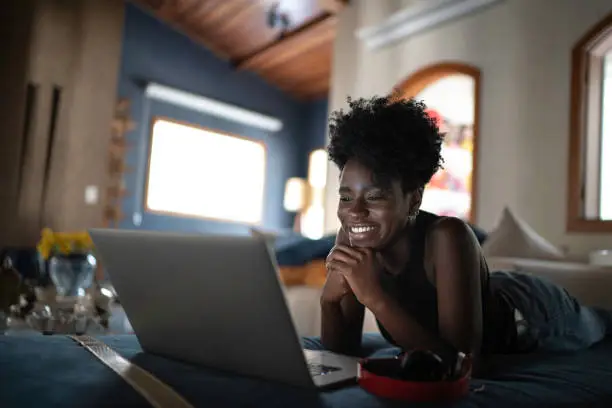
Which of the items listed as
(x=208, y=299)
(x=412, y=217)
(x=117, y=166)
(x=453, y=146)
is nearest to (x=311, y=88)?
(x=453, y=146)

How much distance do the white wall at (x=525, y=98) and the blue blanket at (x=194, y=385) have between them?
189 centimetres

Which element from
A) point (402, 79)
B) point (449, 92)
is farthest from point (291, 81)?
point (402, 79)

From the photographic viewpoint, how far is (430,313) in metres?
1.01

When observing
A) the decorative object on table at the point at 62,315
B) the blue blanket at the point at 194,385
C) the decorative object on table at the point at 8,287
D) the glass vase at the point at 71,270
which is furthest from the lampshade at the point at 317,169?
the blue blanket at the point at 194,385

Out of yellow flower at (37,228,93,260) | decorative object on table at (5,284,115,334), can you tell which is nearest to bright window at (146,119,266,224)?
yellow flower at (37,228,93,260)

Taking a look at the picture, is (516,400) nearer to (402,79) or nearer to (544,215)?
(544,215)

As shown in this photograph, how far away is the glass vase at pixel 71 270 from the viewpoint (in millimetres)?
1738

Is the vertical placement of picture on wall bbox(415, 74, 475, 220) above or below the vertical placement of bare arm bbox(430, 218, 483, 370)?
above

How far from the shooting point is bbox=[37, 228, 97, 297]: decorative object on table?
68.6 inches

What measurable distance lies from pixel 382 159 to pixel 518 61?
2.38 metres

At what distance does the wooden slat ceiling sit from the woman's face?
4181 mm

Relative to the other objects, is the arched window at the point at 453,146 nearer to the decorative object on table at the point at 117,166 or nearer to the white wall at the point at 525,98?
the white wall at the point at 525,98

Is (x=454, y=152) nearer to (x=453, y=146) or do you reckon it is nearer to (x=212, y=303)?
(x=453, y=146)

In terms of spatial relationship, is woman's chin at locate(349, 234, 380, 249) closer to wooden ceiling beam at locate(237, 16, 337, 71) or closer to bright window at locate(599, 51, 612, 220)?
bright window at locate(599, 51, 612, 220)
